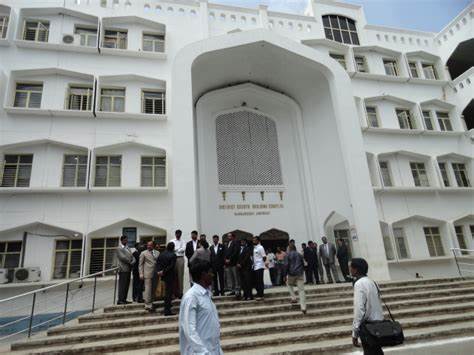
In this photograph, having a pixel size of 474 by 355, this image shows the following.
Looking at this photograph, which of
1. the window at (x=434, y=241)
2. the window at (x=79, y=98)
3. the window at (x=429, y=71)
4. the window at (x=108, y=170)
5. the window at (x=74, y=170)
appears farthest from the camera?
the window at (x=429, y=71)

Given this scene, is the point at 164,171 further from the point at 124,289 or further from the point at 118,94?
the point at 124,289

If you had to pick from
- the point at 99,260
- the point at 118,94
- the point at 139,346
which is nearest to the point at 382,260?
the point at 139,346

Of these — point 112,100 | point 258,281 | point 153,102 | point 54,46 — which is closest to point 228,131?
point 153,102

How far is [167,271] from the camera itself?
671 centimetres

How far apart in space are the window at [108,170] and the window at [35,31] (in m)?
5.40

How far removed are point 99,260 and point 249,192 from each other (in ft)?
21.0

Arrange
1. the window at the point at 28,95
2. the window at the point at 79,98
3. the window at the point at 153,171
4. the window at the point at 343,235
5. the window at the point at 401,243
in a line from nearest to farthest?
1. the window at the point at 28,95
2. the window at the point at 153,171
3. the window at the point at 79,98
4. the window at the point at 343,235
5. the window at the point at 401,243

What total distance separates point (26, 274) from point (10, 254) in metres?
0.98

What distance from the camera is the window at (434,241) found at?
543 inches

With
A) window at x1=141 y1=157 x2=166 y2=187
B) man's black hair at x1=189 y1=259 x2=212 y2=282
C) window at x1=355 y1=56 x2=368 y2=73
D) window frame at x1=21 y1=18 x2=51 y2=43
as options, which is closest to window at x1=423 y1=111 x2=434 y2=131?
window at x1=355 y1=56 x2=368 y2=73

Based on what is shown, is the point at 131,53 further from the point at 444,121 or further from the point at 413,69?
the point at 444,121

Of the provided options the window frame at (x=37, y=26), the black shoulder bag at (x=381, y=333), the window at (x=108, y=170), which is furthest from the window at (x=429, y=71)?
the window frame at (x=37, y=26)

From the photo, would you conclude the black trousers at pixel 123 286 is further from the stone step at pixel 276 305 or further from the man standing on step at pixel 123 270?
the stone step at pixel 276 305

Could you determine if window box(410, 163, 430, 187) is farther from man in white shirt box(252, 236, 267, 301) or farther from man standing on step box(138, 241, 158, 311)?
man standing on step box(138, 241, 158, 311)
